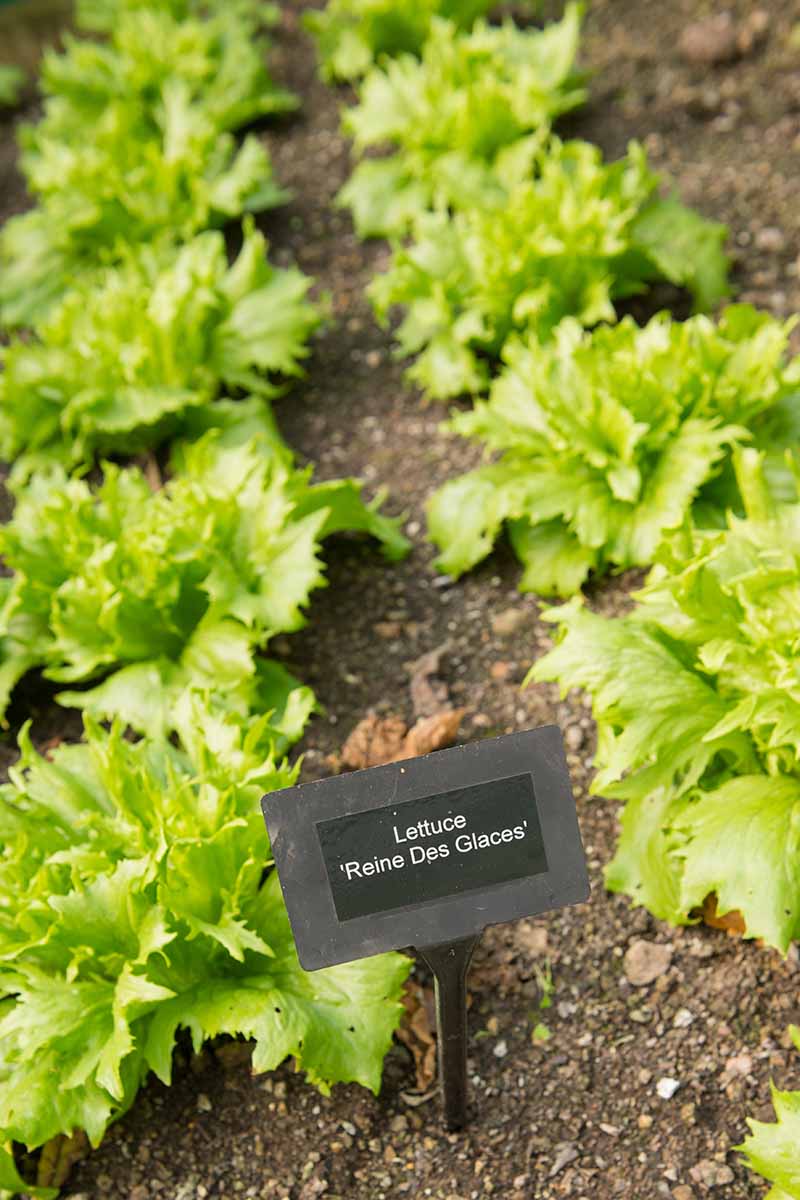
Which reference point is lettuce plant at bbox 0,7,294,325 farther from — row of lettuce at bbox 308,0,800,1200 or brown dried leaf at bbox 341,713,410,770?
brown dried leaf at bbox 341,713,410,770

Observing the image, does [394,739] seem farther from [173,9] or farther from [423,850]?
[173,9]

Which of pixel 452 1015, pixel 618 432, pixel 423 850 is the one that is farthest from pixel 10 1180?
pixel 618 432

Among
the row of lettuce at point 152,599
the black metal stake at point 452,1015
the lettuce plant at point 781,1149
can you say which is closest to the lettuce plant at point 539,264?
the row of lettuce at point 152,599

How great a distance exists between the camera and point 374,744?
3.58 meters

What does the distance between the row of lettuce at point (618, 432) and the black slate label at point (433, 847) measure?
616mm

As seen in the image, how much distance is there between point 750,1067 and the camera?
2846 millimetres

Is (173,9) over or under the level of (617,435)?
over

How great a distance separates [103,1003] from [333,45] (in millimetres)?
5438

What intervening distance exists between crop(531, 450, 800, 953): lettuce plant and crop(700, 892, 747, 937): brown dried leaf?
0.03 metres

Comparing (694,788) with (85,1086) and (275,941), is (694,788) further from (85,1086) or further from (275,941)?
(85,1086)

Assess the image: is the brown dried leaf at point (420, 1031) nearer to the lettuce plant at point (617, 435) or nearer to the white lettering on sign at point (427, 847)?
the white lettering on sign at point (427, 847)

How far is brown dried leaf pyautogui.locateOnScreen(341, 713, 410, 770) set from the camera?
3557mm

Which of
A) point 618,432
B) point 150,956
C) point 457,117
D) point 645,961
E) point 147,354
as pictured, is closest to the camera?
point 150,956

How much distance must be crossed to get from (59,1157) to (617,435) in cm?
244
